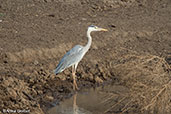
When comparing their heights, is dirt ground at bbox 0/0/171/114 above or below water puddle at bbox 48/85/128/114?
above

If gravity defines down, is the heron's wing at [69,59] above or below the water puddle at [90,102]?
above

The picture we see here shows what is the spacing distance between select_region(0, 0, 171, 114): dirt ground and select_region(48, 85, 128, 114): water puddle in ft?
0.67

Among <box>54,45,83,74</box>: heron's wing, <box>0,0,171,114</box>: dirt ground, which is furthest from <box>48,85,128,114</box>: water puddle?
<box>54,45,83,74</box>: heron's wing

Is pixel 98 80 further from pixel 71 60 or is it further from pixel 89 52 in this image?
pixel 89 52

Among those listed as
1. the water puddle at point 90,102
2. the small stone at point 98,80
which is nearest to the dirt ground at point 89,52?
the small stone at point 98,80

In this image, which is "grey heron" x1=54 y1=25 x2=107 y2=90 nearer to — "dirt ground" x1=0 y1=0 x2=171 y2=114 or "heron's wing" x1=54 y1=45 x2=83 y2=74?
→ "heron's wing" x1=54 y1=45 x2=83 y2=74

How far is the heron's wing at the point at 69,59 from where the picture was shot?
29.6ft

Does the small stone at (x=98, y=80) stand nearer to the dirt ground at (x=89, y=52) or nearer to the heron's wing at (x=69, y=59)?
the dirt ground at (x=89, y=52)

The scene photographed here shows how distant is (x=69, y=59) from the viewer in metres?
9.20

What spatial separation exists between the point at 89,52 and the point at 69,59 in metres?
1.62

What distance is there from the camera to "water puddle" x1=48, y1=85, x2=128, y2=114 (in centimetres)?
818

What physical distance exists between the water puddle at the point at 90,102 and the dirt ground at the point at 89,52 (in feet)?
0.67

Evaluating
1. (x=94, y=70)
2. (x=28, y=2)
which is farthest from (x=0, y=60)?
(x=28, y=2)

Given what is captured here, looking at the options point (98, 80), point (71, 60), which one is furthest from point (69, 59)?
point (98, 80)
